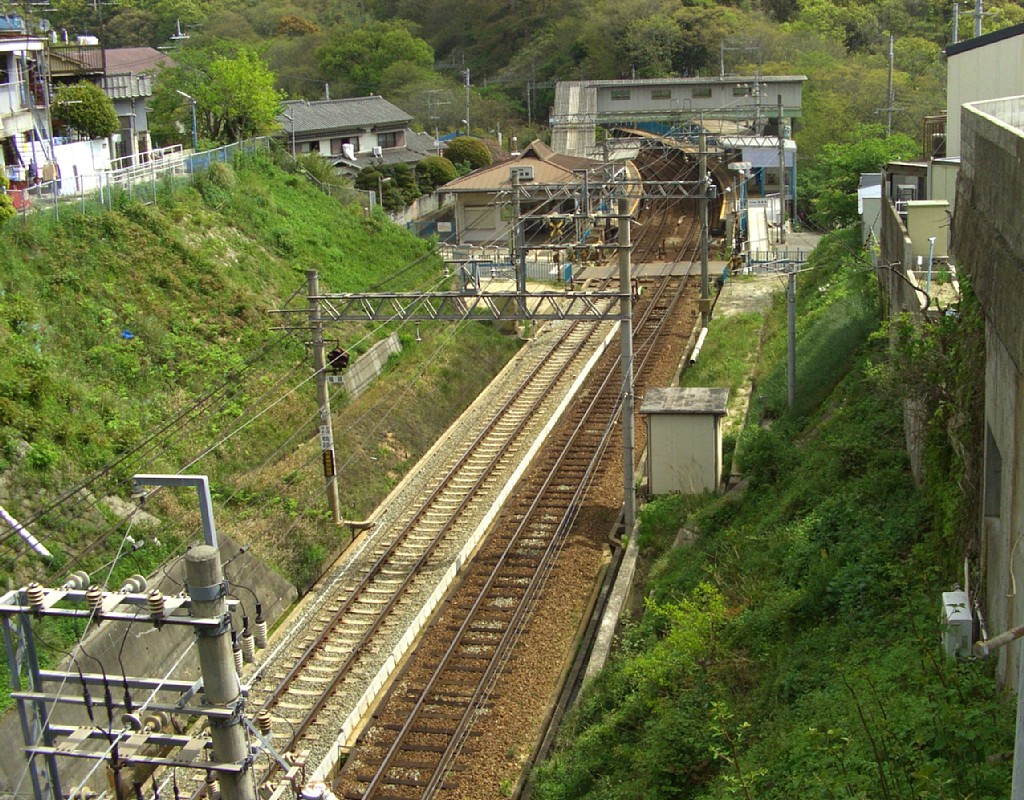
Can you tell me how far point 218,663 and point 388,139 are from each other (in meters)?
42.1

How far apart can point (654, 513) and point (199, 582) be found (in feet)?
36.7

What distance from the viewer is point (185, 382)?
19.3m

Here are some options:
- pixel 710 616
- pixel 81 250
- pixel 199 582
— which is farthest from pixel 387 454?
pixel 199 582

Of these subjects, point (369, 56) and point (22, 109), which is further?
point (369, 56)

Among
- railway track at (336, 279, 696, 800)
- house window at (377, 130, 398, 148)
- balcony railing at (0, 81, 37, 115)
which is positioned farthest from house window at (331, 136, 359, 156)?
railway track at (336, 279, 696, 800)

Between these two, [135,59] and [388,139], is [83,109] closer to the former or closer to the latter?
[388,139]

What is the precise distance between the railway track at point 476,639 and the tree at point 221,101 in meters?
15.8

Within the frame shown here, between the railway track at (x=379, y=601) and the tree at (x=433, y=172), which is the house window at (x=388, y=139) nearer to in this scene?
the tree at (x=433, y=172)

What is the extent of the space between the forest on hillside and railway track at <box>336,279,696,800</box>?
3216 cm

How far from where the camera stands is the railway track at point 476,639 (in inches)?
480

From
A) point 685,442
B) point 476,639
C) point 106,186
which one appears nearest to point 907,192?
point 685,442

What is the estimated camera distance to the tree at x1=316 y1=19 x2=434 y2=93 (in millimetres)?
60656

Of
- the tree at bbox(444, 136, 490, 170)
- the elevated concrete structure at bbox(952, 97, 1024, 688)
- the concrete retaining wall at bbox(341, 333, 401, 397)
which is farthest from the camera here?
the tree at bbox(444, 136, 490, 170)

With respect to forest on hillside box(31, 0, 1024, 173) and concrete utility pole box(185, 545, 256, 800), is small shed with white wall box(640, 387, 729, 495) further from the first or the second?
forest on hillside box(31, 0, 1024, 173)
